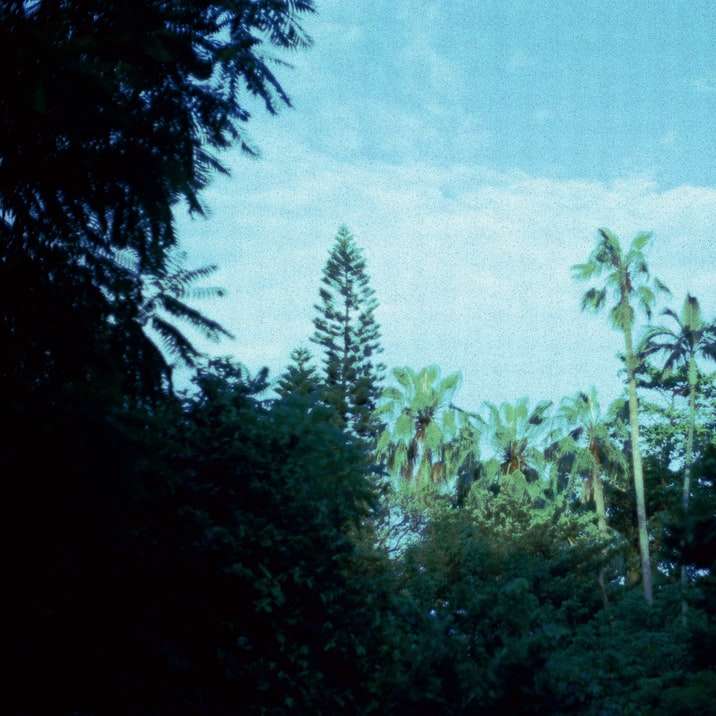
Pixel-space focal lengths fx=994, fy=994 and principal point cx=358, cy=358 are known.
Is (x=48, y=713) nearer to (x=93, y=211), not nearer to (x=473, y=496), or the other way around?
(x=93, y=211)

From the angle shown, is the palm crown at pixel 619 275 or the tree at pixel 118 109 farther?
the palm crown at pixel 619 275

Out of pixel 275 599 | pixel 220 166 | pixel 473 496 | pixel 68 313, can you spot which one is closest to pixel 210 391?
pixel 220 166

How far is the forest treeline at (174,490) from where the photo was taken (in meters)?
4.75

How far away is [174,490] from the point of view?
9273 millimetres

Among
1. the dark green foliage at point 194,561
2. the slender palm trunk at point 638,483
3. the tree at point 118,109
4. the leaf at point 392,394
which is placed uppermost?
the leaf at point 392,394

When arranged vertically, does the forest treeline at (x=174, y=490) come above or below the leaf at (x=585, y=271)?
below

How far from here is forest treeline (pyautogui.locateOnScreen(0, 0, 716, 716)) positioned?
4754 mm

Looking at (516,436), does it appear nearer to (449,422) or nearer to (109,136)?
(449,422)

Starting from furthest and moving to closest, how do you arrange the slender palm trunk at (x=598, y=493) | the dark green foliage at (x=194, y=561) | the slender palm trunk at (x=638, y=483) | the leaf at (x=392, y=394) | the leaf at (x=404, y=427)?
the slender palm trunk at (x=598, y=493) < the leaf at (x=392, y=394) < the leaf at (x=404, y=427) < the slender palm trunk at (x=638, y=483) < the dark green foliage at (x=194, y=561)

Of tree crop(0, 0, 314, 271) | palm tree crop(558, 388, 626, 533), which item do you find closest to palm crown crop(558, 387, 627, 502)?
palm tree crop(558, 388, 626, 533)

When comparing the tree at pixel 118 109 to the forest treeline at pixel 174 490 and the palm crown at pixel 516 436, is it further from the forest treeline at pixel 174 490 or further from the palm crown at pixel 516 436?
the palm crown at pixel 516 436

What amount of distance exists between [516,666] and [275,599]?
332cm

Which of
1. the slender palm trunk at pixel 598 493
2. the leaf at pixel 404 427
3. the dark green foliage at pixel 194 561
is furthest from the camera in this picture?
the slender palm trunk at pixel 598 493

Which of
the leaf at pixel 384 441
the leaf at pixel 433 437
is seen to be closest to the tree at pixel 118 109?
the leaf at pixel 433 437
